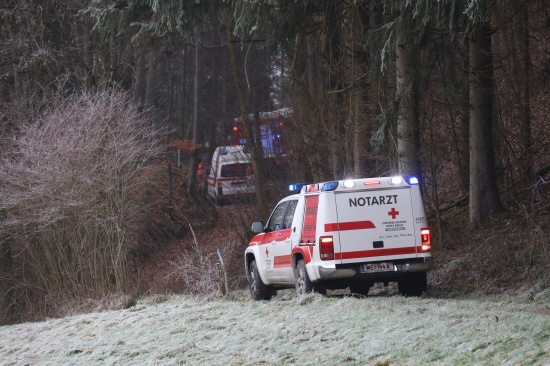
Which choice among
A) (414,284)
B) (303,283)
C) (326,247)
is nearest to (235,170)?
(303,283)

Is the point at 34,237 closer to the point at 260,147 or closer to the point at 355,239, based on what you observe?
the point at 260,147

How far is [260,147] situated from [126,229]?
28.1 ft

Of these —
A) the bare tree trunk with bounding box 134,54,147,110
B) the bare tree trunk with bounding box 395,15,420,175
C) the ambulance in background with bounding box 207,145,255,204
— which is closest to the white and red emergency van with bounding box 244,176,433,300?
the bare tree trunk with bounding box 395,15,420,175

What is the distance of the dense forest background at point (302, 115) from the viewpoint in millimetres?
18922

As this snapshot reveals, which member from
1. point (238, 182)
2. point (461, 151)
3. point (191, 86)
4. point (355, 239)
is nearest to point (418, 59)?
point (461, 151)

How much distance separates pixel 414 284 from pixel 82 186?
10389mm

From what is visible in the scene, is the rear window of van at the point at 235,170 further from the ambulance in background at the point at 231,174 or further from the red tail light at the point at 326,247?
the red tail light at the point at 326,247

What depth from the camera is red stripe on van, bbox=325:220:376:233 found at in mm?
14305

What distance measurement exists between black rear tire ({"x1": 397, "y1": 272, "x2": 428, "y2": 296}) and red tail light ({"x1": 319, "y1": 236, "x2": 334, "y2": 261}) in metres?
1.51

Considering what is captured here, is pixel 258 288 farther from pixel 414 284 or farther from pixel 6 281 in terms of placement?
pixel 6 281

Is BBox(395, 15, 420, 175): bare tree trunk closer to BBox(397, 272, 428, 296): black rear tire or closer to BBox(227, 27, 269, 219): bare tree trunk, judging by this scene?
BBox(397, 272, 428, 296): black rear tire

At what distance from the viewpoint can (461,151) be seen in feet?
75.3

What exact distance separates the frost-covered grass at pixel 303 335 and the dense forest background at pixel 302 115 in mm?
4901

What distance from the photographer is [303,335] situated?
10.7 metres
